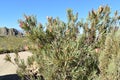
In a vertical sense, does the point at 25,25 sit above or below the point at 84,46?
above

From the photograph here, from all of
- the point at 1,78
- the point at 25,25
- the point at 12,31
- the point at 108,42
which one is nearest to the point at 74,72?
the point at 108,42

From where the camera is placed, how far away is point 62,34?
6.09 metres

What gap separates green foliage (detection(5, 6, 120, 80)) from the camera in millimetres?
4707

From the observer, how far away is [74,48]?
522cm

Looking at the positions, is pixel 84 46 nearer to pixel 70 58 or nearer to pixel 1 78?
pixel 70 58

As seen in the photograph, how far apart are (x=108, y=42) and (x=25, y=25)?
231cm

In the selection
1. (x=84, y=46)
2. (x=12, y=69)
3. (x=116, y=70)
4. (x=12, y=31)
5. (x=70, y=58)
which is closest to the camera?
(x=116, y=70)

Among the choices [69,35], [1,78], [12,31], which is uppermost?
[12,31]

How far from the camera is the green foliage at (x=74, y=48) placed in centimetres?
471

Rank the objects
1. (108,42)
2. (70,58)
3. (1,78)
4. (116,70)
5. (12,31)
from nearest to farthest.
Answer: (116,70) → (108,42) → (70,58) → (1,78) → (12,31)

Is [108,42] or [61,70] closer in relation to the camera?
[108,42]

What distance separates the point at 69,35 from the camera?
6.09 metres

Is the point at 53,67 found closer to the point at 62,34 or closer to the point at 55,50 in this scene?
the point at 55,50

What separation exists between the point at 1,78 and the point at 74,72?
11.9m
